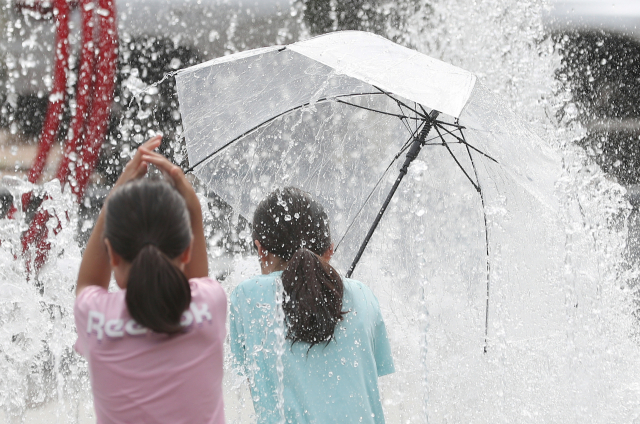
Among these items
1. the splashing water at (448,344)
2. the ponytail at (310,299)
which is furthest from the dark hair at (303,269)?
the splashing water at (448,344)

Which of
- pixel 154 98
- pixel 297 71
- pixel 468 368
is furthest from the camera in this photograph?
pixel 154 98

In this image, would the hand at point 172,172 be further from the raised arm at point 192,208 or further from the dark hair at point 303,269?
the dark hair at point 303,269

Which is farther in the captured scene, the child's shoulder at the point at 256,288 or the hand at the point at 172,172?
the child's shoulder at the point at 256,288


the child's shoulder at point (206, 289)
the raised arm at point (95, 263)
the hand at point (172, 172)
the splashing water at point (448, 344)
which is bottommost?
the splashing water at point (448, 344)

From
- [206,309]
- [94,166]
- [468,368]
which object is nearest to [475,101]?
[206,309]

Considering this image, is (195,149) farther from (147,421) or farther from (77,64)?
(77,64)

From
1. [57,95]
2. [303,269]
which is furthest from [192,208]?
[57,95]

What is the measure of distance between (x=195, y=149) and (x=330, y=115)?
47 centimetres

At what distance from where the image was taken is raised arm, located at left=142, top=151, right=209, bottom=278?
3.31 feet

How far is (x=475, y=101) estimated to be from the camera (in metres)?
1.66

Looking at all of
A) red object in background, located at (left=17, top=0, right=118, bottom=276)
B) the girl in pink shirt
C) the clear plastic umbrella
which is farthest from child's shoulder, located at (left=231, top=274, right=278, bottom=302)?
red object in background, located at (left=17, top=0, right=118, bottom=276)

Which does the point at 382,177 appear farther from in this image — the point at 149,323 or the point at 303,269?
the point at 149,323

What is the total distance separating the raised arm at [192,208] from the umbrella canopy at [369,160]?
0.87m

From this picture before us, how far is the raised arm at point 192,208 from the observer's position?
1.01m
